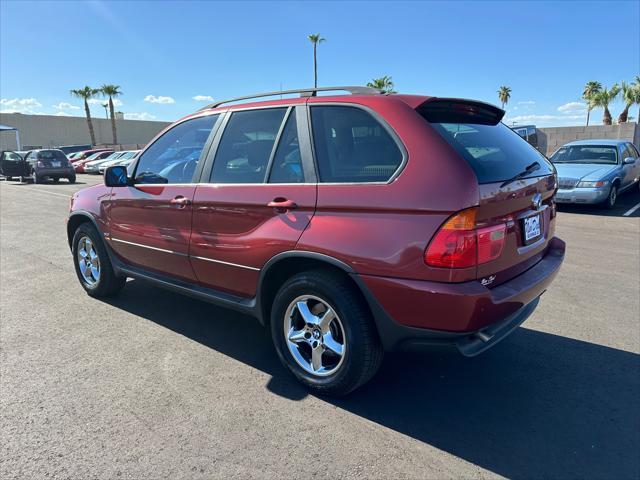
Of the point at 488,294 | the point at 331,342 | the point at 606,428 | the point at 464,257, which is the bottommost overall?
the point at 606,428

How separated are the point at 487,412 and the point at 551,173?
1749 millimetres

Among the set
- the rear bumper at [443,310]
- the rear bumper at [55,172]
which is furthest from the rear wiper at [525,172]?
the rear bumper at [55,172]

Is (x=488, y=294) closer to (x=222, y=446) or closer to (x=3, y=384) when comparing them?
(x=222, y=446)

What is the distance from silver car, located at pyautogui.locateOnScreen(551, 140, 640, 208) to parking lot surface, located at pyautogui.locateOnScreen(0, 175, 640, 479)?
601 cm

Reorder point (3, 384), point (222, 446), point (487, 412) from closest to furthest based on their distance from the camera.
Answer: point (222, 446) → point (487, 412) → point (3, 384)

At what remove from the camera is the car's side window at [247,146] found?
10.4 feet

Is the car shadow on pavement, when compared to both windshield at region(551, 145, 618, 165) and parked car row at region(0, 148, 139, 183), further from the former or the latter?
parked car row at region(0, 148, 139, 183)

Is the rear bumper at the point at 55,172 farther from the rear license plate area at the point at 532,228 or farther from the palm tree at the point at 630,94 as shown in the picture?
the palm tree at the point at 630,94

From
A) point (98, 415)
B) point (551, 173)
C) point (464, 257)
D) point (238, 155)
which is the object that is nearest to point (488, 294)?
point (464, 257)

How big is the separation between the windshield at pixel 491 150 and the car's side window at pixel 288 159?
2.92 ft

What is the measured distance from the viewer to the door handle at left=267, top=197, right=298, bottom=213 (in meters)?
2.82

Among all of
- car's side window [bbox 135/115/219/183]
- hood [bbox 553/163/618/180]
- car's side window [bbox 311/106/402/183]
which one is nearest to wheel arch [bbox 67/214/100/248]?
car's side window [bbox 135/115/219/183]

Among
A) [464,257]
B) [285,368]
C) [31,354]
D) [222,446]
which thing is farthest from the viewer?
[31,354]

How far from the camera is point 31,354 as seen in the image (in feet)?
11.6
